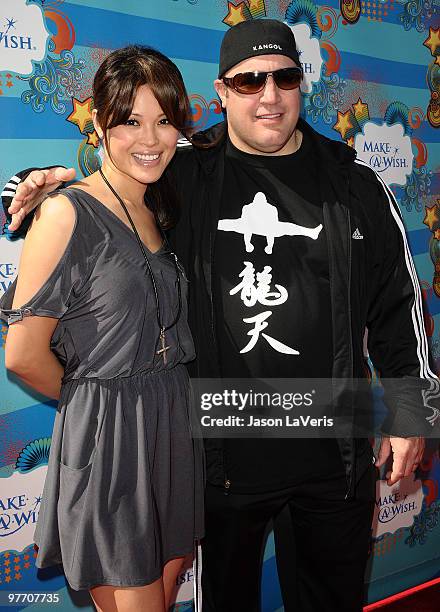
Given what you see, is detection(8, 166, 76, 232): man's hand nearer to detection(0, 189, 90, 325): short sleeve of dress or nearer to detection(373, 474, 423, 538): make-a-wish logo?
detection(0, 189, 90, 325): short sleeve of dress

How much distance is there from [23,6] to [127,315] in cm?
117

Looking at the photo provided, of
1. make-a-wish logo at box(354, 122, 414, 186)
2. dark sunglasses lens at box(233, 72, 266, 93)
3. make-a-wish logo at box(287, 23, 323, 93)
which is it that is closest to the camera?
dark sunglasses lens at box(233, 72, 266, 93)

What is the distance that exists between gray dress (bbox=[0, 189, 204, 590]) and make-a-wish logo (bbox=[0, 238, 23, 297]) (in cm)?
51

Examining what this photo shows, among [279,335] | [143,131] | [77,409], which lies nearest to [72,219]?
[143,131]

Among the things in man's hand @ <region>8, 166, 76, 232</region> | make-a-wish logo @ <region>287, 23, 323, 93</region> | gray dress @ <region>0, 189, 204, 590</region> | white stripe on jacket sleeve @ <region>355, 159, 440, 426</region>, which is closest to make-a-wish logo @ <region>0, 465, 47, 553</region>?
gray dress @ <region>0, 189, 204, 590</region>

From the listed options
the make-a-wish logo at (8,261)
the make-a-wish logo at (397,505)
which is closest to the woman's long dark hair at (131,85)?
the make-a-wish logo at (8,261)

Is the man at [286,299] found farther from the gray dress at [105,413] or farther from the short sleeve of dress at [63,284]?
the short sleeve of dress at [63,284]

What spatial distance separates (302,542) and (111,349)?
989 mm

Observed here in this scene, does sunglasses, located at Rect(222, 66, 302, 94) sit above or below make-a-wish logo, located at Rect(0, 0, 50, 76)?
below

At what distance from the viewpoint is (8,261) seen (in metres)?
2.11

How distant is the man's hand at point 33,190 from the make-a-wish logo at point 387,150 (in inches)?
60.6

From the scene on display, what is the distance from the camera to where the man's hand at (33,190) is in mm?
1574

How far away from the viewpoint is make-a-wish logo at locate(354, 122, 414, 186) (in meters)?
2.72

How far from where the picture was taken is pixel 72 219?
147 centimetres
